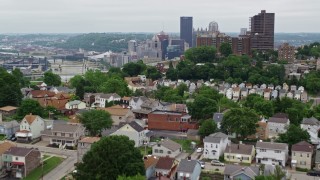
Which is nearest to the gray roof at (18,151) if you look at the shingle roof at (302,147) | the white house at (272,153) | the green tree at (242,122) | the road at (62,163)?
the road at (62,163)

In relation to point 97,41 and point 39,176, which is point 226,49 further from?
point 97,41

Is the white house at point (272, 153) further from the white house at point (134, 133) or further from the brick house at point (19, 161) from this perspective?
the brick house at point (19, 161)

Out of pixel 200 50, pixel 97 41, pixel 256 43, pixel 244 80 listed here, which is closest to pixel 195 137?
pixel 244 80

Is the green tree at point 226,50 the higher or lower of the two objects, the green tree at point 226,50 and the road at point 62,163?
the higher

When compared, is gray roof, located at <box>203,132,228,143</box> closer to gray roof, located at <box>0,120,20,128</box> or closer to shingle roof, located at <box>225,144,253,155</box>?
shingle roof, located at <box>225,144,253,155</box>

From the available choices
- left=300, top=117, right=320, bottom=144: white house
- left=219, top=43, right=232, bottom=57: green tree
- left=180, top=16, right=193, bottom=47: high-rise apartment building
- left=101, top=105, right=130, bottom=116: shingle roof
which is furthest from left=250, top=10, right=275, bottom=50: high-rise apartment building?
left=180, top=16, right=193, bottom=47: high-rise apartment building

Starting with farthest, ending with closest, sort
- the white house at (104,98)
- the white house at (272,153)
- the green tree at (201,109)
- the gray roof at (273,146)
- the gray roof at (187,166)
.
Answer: the white house at (104,98) → the green tree at (201,109) → the gray roof at (273,146) → the white house at (272,153) → the gray roof at (187,166)
